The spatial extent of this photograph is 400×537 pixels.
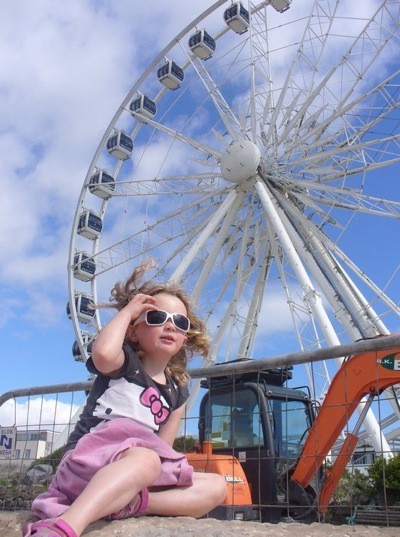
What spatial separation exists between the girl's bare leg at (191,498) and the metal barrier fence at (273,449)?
88 centimetres

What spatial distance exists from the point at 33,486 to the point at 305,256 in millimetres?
11348

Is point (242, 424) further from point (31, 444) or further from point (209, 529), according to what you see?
point (209, 529)

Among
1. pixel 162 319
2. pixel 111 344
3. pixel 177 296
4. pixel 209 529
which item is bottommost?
pixel 209 529

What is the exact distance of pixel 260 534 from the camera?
2037 mm

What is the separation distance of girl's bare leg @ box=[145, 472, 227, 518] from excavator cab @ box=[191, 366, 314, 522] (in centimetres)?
268

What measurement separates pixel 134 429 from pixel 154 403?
19cm

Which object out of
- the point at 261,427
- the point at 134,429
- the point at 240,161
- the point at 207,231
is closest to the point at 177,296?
the point at 134,429

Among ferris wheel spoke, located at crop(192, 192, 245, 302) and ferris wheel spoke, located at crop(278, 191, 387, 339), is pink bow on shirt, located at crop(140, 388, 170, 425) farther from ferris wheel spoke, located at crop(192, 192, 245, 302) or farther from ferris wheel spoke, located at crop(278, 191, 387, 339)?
ferris wheel spoke, located at crop(192, 192, 245, 302)

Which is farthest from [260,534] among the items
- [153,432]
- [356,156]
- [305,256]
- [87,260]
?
[87,260]

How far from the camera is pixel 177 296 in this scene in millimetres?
2605

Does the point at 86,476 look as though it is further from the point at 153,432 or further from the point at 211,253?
the point at 211,253

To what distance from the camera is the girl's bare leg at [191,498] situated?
2.18 m

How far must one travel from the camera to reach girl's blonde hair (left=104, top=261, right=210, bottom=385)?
2.57 meters

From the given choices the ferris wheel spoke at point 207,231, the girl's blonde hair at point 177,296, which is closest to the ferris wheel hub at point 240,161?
the ferris wheel spoke at point 207,231
